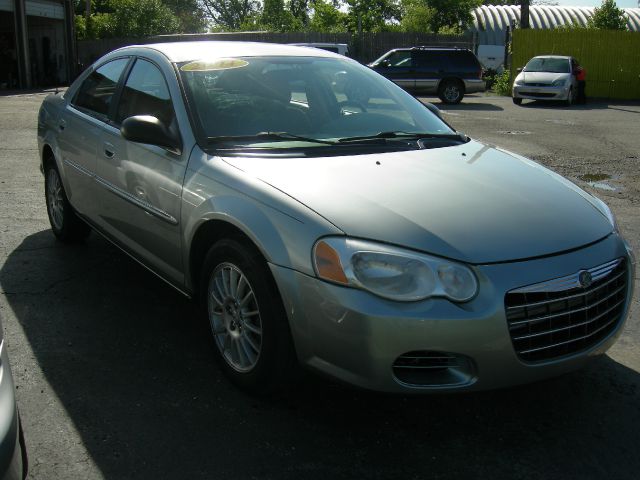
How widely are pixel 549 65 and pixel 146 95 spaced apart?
21.6m

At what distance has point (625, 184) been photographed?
9109mm

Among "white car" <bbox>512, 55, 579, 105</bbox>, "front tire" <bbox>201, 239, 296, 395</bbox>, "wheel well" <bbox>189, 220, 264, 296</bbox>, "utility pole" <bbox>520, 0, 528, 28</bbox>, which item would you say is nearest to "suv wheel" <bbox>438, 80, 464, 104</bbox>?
"white car" <bbox>512, 55, 579, 105</bbox>

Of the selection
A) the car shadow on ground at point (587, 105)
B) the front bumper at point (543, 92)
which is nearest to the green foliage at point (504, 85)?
the car shadow on ground at point (587, 105)

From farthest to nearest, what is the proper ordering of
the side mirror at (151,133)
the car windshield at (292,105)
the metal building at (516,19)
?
the metal building at (516,19) < the car windshield at (292,105) < the side mirror at (151,133)

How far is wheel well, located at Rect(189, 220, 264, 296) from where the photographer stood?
3.40 metres

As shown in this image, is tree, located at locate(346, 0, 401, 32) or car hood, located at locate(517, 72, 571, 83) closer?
car hood, located at locate(517, 72, 571, 83)

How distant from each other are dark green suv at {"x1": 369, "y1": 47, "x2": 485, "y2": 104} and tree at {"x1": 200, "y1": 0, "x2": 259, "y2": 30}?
2229 inches

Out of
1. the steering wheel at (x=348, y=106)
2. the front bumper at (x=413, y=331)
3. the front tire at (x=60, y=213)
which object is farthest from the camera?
the front tire at (x=60, y=213)

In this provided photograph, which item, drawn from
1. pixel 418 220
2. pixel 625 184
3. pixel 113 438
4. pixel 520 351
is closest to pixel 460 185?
pixel 418 220

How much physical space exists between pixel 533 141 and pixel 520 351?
11142 millimetres

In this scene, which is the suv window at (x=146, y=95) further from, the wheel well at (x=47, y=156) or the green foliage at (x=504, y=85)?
the green foliage at (x=504, y=85)

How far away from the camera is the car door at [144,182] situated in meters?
3.89

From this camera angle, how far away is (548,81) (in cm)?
2283

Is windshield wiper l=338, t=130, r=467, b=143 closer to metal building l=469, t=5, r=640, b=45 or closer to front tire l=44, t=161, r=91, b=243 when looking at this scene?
front tire l=44, t=161, r=91, b=243
